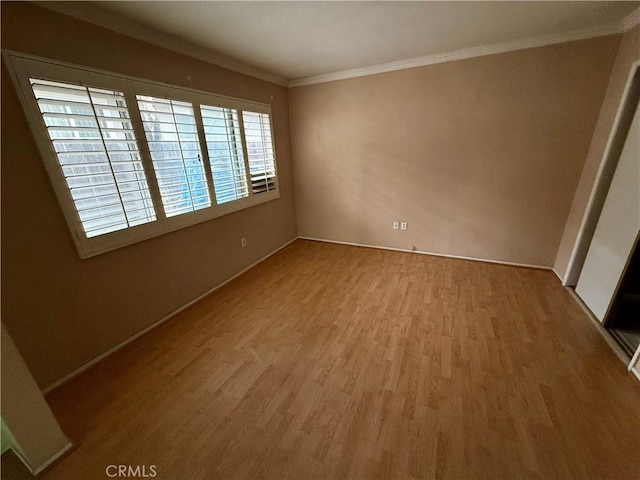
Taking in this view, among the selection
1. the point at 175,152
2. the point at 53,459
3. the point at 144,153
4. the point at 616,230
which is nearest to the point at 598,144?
the point at 616,230

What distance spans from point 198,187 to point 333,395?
2189mm

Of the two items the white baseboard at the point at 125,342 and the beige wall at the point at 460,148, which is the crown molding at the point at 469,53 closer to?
the beige wall at the point at 460,148

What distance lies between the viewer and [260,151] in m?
3.30

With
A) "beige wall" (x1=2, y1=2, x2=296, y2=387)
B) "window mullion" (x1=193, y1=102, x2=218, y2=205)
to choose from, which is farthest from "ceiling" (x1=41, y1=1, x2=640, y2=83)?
"window mullion" (x1=193, y1=102, x2=218, y2=205)

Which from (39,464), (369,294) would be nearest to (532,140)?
(369,294)

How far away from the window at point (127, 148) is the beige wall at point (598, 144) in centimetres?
355

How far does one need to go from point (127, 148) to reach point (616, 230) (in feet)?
12.9

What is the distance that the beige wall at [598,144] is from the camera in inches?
82.0

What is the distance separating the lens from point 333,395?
5.22 feet

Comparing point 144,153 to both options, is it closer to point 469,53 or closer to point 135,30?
point 135,30

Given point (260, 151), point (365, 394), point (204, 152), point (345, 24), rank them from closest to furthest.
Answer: point (365, 394) < point (345, 24) < point (204, 152) < point (260, 151)

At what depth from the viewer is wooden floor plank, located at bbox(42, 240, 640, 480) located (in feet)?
4.11

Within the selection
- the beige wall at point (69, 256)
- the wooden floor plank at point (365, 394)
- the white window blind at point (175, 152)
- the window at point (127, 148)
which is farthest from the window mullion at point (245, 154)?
the wooden floor plank at point (365, 394)

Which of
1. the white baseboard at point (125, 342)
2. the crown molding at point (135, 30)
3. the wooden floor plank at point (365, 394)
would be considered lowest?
the wooden floor plank at point (365, 394)
